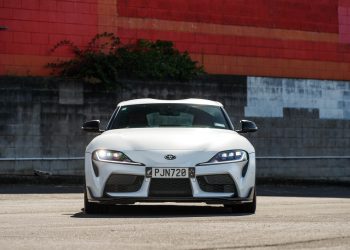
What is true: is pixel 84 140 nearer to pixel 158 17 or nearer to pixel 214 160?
pixel 158 17

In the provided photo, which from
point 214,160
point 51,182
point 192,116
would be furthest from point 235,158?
point 51,182

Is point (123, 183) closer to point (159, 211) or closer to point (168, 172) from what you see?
point (168, 172)

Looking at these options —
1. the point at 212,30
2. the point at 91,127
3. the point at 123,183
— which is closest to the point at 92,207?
the point at 123,183

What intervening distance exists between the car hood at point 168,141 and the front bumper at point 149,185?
0.23 meters

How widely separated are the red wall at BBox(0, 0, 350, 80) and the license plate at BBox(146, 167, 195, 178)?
35.8 feet

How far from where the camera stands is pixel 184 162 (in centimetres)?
1004

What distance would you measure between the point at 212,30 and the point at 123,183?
43.8ft

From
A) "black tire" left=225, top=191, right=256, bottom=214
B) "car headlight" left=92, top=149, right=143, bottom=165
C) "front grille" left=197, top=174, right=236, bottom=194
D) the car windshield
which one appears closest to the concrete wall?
the car windshield

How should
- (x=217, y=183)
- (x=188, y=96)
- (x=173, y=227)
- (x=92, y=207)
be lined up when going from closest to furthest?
(x=173, y=227) → (x=217, y=183) → (x=92, y=207) → (x=188, y=96)

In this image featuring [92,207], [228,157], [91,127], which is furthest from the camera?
[91,127]

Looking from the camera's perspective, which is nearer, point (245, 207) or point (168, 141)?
point (168, 141)

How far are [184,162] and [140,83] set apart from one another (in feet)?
36.5

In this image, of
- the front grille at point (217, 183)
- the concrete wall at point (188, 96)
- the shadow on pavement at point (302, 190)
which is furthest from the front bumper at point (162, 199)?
the concrete wall at point (188, 96)

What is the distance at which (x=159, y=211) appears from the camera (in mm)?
10891
